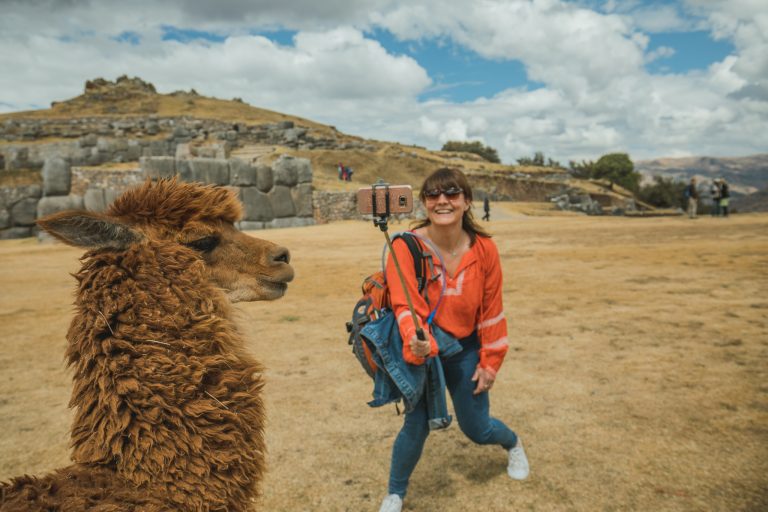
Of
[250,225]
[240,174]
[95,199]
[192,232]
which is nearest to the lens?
[192,232]

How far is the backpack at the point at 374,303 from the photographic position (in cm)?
220

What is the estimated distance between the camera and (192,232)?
6.01ft

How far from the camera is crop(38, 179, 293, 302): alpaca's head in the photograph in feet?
5.08

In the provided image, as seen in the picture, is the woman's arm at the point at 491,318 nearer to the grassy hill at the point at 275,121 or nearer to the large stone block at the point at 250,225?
the large stone block at the point at 250,225

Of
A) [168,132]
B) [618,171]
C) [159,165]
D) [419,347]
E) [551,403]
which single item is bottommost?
[551,403]

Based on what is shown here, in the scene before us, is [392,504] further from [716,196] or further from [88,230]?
[716,196]

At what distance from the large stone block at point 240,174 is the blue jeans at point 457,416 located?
18.8 metres

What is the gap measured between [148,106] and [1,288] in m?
40.8

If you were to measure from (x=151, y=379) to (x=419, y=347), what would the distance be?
3.33 ft

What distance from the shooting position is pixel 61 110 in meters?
43.7

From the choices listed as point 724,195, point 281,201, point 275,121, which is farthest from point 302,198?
point 275,121

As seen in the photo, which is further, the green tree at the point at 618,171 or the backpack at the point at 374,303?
the green tree at the point at 618,171

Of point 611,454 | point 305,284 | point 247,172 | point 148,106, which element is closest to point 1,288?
point 305,284

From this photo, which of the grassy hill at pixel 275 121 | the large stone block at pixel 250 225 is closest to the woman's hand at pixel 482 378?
the large stone block at pixel 250 225
